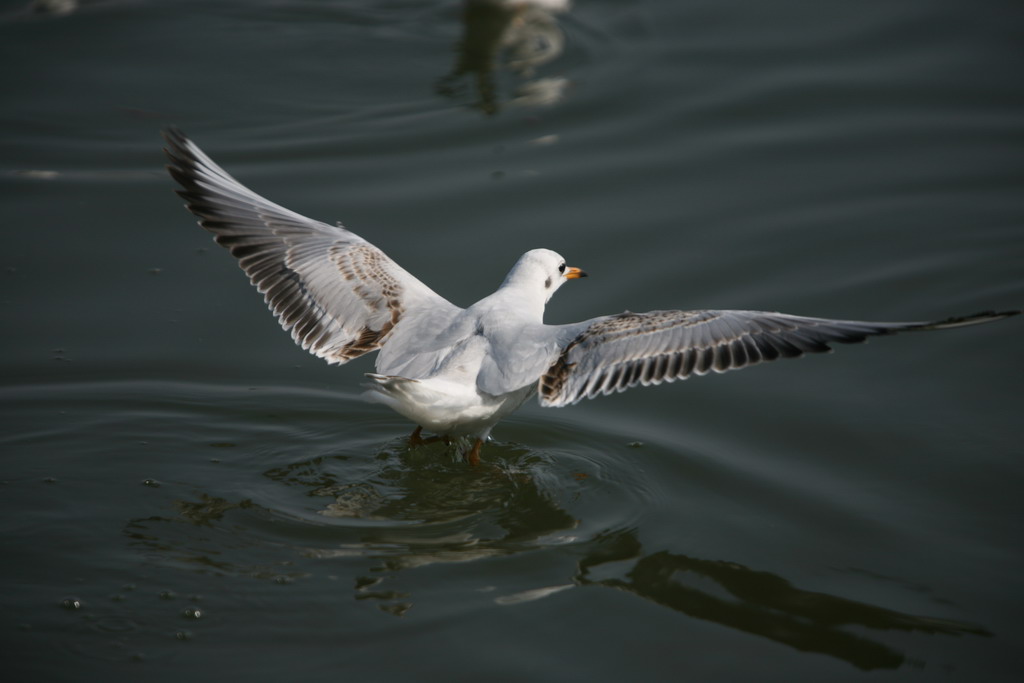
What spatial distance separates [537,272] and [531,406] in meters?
0.84

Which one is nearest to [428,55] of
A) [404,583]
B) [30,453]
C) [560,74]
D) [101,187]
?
[560,74]

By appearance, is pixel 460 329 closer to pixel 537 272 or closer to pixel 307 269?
pixel 537 272

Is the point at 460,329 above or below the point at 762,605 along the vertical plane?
above

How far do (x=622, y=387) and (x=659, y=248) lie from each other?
2.99m

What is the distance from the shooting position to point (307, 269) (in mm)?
6684

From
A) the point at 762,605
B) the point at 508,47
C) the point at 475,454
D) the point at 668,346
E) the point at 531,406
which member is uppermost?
the point at 508,47

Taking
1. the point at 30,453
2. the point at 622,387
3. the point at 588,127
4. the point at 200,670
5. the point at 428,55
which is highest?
the point at 428,55

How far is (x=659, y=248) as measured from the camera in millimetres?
8461

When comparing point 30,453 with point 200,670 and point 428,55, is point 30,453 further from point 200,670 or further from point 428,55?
point 428,55

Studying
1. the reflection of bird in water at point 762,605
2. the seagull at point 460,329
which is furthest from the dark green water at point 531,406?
the seagull at point 460,329

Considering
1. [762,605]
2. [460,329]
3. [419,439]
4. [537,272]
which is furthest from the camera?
[537,272]

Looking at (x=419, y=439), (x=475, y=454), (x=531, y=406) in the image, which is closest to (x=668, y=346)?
(x=475, y=454)

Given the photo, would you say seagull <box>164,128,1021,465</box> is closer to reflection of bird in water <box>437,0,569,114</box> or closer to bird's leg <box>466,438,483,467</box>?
bird's leg <box>466,438,483,467</box>

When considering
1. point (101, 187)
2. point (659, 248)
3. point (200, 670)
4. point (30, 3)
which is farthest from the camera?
point (30, 3)
